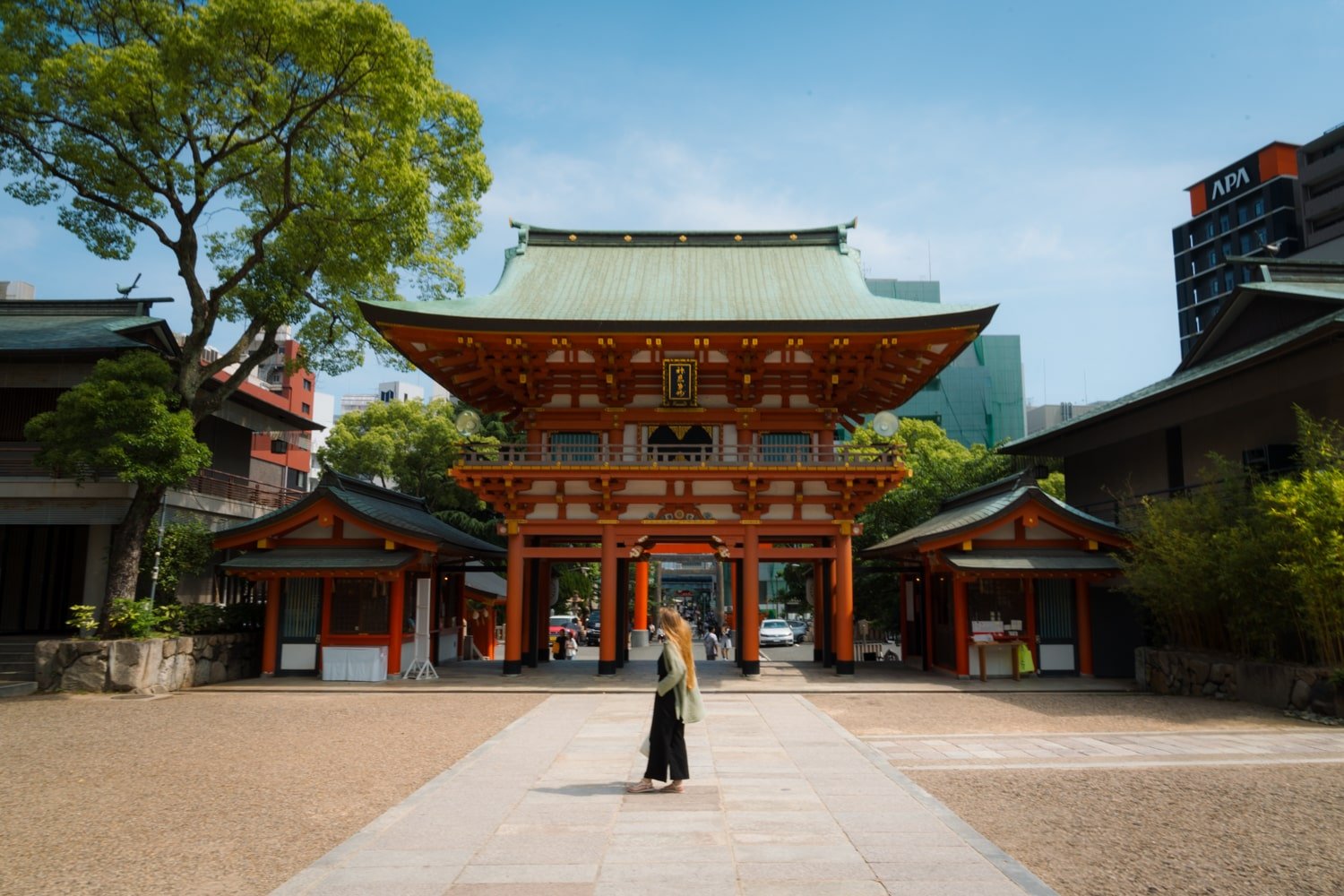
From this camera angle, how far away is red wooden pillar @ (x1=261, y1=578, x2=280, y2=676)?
20.2m

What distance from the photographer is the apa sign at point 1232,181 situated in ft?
205

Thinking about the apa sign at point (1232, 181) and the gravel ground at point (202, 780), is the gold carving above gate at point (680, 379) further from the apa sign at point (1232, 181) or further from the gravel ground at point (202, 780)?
the apa sign at point (1232, 181)

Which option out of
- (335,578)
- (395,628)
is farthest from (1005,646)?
(335,578)

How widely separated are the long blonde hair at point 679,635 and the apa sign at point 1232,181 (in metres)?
70.7

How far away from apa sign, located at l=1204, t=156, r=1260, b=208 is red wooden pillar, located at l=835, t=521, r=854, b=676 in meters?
59.5

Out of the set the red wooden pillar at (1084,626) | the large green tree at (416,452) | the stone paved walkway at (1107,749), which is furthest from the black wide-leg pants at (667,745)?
the large green tree at (416,452)

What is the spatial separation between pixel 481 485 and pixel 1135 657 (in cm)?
1502

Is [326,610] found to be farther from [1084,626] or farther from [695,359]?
[1084,626]

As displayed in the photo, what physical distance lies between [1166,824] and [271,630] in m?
18.6

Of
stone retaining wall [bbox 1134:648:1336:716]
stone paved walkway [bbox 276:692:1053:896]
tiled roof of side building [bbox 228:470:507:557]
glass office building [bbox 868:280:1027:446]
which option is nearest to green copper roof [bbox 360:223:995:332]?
tiled roof of side building [bbox 228:470:507:557]

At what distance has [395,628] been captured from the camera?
19875 millimetres

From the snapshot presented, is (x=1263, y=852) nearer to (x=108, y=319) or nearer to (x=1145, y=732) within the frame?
(x=1145, y=732)

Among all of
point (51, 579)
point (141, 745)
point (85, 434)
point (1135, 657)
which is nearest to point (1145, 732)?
point (1135, 657)

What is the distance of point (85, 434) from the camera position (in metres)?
17.6
